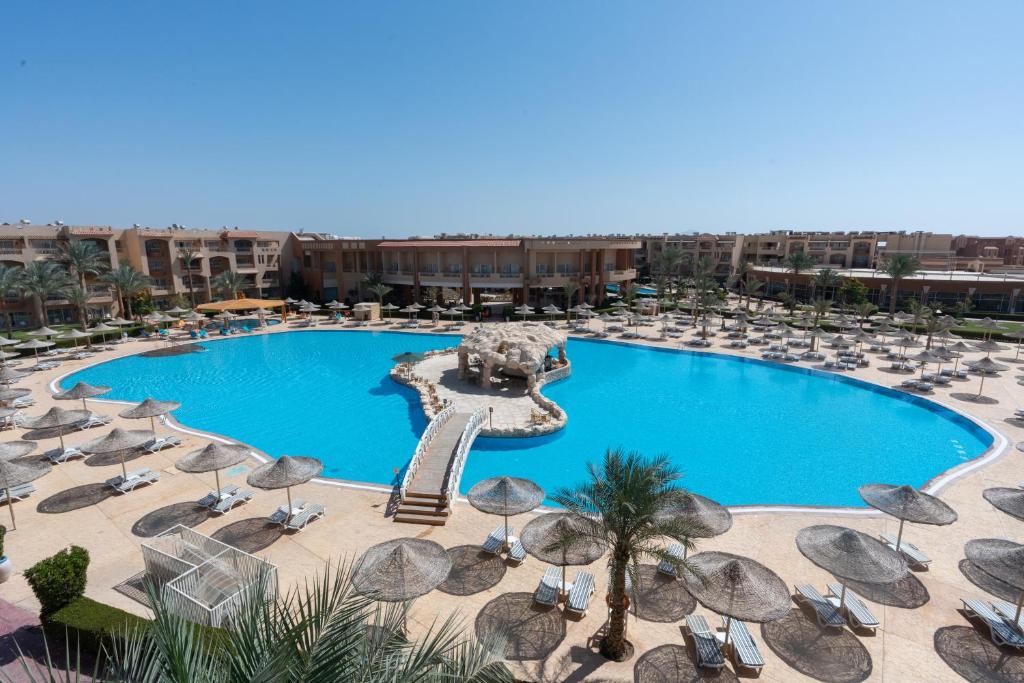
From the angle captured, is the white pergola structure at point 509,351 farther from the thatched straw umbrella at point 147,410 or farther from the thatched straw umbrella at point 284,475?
the thatched straw umbrella at point 284,475

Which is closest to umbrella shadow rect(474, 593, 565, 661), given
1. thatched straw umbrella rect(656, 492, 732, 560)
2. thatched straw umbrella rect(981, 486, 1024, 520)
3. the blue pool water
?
thatched straw umbrella rect(656, 492, 732, 560)

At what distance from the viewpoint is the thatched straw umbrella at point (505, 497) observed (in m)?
13.5

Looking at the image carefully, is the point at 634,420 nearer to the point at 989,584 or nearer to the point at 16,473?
the point at 989,584

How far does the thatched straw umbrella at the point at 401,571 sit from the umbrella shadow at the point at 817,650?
22.8ft

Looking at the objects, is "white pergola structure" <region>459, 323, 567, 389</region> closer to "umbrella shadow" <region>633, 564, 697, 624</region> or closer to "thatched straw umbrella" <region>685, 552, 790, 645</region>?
"umbrella shadow" <region>633, 564, 697, 624</region>

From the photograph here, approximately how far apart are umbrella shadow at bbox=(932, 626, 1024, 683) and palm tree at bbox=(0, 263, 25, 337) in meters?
58.8

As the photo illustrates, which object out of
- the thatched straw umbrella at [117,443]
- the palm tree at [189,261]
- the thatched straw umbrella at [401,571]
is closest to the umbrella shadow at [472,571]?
the thatched straw umbrella at [401,571]

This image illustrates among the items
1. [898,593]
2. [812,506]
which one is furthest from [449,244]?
[898,593]

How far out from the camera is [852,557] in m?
10.9

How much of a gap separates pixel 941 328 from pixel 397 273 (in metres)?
51.4

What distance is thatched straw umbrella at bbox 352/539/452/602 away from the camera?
1046 cm

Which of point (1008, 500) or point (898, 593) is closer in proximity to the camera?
point (898, 593)

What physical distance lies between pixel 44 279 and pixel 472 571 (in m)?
49.0

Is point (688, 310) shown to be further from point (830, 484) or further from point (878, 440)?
point (830, 484)
